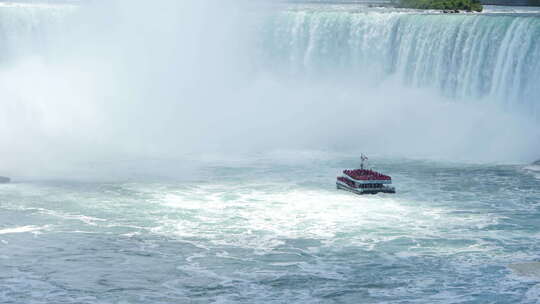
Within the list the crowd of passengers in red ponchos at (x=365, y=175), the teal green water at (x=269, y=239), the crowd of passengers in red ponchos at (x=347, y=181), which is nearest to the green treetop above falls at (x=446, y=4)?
the teal green water at (x=269, y=239)

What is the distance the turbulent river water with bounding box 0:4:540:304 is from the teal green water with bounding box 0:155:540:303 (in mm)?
66

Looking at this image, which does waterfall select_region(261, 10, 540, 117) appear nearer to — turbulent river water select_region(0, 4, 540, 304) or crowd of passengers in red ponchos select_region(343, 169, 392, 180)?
turbulent river water select_region(0, 4, 540, 304)

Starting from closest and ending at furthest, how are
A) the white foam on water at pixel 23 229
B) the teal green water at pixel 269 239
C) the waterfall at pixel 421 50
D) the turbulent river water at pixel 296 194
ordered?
1. the teal green water at pixel 269 239
2. the turbulent river water at pixel 296 194
3. the white foam on water at pixel 23 229
4. the waterfall at pixel 421 50

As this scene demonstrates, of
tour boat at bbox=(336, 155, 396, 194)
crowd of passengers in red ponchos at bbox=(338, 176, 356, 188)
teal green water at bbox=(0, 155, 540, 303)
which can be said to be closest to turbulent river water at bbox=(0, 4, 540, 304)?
teal green water at bbox=(0, 155, 540, 303)

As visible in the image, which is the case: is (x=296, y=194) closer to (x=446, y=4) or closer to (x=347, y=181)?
(x=347, y=181)

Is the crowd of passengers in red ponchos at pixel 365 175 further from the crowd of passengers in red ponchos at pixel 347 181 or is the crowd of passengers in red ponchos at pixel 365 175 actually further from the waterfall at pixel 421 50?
the waterfall at pixel 421 50

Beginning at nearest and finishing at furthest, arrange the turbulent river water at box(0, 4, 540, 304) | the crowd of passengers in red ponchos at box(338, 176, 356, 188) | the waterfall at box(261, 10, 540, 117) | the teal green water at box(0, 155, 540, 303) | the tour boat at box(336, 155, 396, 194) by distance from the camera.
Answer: the teal green water at box(0, 155, 540, 303), the turbulent river water at box(0, 4, 540, 304), the tour boat at box(336, 155, 396, 194), the crowd of passengers in red ponchos at box(338, 176, 356, 188), the waterfall at box(261, 10, 540, 117)

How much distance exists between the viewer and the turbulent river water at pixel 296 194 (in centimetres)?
2427

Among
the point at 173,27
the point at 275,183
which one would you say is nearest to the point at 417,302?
the point at 275,183

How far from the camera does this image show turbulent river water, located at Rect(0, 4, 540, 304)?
24266 mm

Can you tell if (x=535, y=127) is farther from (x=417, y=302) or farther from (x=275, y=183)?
(x=417, y=302)

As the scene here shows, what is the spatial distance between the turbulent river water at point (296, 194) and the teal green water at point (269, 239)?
0.07m

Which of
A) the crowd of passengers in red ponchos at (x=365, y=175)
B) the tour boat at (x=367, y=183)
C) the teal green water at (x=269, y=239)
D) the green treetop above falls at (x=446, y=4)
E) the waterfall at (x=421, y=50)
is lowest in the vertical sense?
the teal green water at (x=269, y=239)

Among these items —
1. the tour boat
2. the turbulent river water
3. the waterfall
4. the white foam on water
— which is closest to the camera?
the turbulent river water
